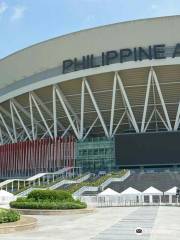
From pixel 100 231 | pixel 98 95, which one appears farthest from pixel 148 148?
pixel 100 231

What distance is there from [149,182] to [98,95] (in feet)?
61.5

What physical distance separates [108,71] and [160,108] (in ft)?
38.0

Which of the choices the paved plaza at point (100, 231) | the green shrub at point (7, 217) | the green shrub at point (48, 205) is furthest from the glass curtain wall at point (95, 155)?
the green shrub at point (7, 217)

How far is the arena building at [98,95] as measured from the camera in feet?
179

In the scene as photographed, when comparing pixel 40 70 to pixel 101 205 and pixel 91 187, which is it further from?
pixel 101 205

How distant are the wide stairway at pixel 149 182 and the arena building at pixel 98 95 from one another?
9642 mm

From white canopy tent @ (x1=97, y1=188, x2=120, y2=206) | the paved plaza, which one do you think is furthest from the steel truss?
the paved plaza

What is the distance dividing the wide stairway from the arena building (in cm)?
964

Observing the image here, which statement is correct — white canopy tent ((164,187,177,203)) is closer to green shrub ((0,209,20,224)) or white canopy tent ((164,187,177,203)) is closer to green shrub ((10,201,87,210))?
green shrub ((10,201,87,210))

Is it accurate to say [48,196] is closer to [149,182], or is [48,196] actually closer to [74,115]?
[149,182]

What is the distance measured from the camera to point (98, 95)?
60.6 m

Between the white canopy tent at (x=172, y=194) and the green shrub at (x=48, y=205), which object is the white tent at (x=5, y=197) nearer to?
the green shrub at (x=48, y=205)

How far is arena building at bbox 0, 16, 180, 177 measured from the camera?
179 ft

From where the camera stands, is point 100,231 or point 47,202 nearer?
point 100,231
